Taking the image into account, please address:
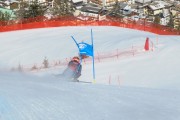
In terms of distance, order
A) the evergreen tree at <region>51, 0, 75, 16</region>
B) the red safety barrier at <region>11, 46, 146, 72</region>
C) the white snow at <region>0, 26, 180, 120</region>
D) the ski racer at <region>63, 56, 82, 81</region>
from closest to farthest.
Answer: the white snow at <region>0, 26, 180, 120</region>
the ski racer at <region>63, 56, 82, 81</region>
the red safety barrier at <region>11, 46, 146, 72</region>
the evergreen tree at <region>51, 0, 75, 16</region>

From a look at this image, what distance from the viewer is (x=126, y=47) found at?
71.1ft

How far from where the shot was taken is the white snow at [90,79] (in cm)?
682

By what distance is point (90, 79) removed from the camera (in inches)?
600

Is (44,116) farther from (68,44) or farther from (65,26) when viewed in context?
(65,26)

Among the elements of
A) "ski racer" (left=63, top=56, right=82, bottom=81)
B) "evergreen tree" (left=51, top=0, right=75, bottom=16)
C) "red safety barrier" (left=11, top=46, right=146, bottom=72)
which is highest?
"evergreen tree" (left=51, top=0, right=75, bottom=16)

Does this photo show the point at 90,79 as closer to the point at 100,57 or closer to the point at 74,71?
the point at 74,71

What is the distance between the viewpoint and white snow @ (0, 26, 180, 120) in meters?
6.82

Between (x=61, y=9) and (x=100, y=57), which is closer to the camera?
(x=100, y=57)

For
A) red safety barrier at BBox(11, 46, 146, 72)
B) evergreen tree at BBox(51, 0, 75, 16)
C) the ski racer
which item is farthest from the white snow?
evergreen tree at BBox(51, 0, 75, 16)

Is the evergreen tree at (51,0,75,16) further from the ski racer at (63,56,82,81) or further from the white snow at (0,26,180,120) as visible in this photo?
the ski racer at (63,56,82,81)

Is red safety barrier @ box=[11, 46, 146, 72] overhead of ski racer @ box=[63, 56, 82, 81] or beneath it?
beneath

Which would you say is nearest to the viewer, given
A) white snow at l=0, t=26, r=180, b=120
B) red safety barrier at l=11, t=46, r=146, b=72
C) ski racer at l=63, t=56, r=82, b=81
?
white snow at l=0, t=26, r=180, b=120

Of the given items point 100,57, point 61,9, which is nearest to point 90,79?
point 100,57

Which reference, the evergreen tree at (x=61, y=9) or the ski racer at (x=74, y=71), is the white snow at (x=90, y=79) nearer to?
the ski racer at (x=74, y=71)
